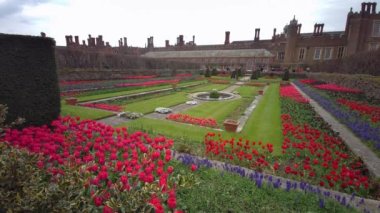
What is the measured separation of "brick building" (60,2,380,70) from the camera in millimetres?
37531

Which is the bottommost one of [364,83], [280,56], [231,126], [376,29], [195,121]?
[195,121]

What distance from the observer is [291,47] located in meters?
45.4

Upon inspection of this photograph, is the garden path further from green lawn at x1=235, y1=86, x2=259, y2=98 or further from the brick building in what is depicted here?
the brick building

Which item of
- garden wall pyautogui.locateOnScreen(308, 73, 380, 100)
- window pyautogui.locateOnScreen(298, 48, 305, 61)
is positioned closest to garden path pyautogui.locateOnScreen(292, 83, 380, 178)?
garden wall pyautogui.locateOnScreen(308, 73, 380, 100)

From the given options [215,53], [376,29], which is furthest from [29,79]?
[215,53]

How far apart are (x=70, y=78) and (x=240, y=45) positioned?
53520mm

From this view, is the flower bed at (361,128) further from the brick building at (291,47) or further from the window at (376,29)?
the window at (376,29)

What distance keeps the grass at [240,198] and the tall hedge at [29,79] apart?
202 inches

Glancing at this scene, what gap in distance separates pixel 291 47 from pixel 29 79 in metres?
50.4

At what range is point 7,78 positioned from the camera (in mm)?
5094

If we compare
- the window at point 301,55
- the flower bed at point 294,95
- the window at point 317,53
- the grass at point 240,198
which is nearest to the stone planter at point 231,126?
the grass at point 240,198

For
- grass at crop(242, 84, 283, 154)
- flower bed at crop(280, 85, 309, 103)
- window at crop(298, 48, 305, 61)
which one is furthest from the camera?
window at crop(298, 48, 305, 61)

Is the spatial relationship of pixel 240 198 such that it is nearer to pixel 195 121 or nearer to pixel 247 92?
pixel 195 121

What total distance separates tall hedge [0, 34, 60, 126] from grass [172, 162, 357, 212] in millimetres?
5131
